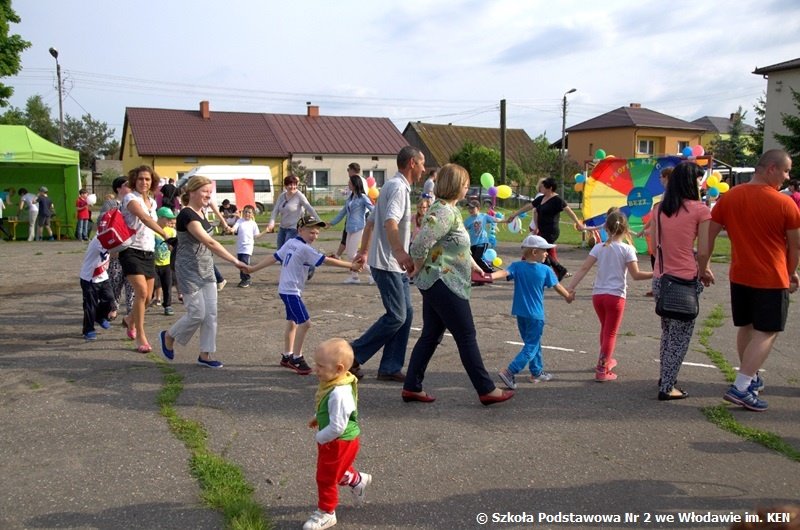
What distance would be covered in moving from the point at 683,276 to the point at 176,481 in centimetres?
397

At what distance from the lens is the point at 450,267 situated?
5152 millimetres

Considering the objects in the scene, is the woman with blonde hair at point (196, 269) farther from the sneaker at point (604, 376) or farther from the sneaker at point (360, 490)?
the sneaker at point (604, 376)

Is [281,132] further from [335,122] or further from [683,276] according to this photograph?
[683,276]

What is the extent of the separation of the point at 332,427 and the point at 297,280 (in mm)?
2991

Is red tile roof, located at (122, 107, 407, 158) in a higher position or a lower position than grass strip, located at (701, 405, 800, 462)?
higher

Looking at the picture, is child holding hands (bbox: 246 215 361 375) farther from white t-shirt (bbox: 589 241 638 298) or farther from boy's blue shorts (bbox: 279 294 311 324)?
white t-shirt (bbox: 589 241 638 298)

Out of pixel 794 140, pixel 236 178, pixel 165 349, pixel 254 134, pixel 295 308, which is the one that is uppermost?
pixel 254 134

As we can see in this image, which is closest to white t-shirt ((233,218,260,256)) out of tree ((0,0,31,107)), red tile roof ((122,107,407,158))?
tree ((0,0,31,107))

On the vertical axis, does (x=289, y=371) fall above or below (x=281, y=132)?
below

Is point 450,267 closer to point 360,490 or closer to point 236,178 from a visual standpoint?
point 360,490

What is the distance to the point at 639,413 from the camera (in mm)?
5199

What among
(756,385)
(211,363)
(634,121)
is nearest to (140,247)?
(211,363)

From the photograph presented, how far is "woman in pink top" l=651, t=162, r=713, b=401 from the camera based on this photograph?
5.45m

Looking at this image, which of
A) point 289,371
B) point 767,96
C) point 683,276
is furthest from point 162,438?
point 767,96
